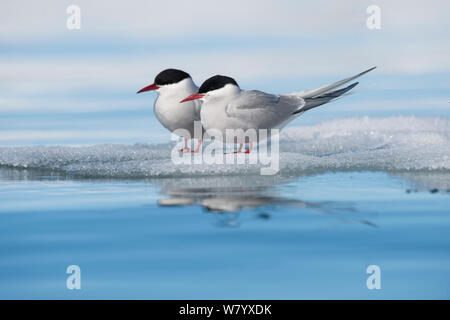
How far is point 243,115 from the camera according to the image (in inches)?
255

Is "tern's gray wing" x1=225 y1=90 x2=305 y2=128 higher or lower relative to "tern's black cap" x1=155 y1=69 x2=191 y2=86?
lower

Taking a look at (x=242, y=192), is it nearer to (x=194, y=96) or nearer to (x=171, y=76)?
(x=194, y=96)

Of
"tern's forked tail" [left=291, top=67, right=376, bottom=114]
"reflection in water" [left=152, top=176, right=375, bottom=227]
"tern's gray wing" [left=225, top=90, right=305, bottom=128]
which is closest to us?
"reflection in water" [left=152, top=176, right=375, bottom=227]

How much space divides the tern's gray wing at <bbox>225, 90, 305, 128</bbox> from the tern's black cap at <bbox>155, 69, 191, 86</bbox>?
2.62 ft

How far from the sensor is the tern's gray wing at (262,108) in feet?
21.2

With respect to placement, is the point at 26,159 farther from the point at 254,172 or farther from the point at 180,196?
the point at 180,196

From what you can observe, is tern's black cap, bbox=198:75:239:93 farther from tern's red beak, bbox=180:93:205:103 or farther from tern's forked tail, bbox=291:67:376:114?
tern's forked tail, bbox=291:67:376:114

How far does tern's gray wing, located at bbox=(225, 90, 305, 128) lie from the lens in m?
6.48

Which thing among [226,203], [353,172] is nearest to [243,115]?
[353,172]

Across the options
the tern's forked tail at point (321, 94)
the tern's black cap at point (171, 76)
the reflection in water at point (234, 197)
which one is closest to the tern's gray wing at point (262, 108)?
the tern's forked tail at point (321, 94)

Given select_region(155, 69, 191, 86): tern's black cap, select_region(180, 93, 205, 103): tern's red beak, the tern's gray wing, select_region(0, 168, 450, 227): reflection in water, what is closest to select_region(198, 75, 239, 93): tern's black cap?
Answer: select_region(180, 93, 205, 103): tern's red beak

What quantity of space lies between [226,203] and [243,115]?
7.67 feet

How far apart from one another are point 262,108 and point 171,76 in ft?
3.65

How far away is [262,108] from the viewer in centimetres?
668
